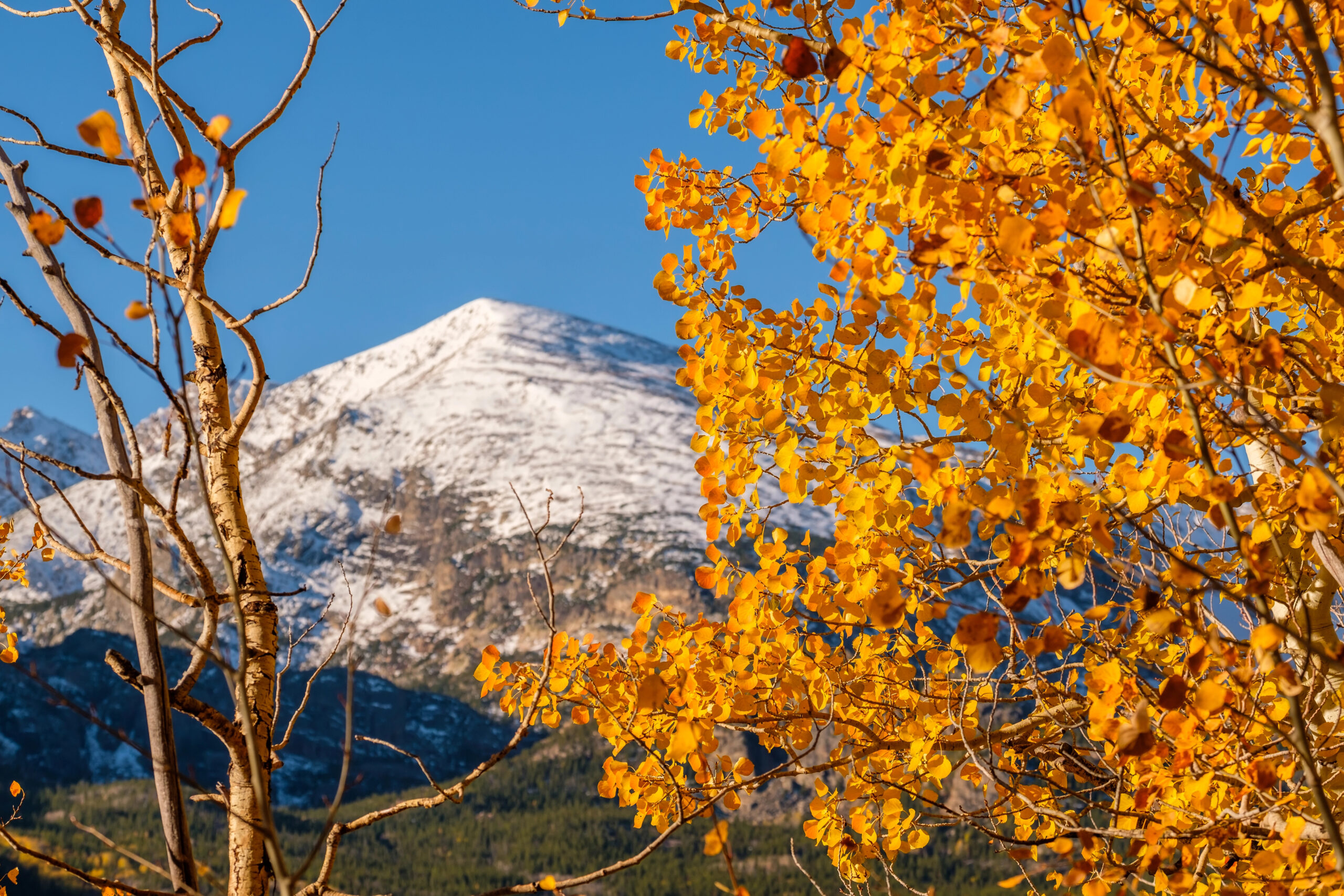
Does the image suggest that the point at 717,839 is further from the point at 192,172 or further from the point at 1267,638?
the point at 192,172

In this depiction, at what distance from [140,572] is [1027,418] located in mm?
2518

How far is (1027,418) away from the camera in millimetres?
2574

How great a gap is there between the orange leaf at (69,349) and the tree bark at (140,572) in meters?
0.32

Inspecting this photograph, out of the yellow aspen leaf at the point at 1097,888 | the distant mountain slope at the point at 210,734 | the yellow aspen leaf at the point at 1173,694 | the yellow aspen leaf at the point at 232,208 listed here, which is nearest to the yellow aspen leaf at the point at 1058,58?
the yellow aspen leaf at the point at 1173,694

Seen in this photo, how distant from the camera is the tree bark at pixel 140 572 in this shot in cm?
241

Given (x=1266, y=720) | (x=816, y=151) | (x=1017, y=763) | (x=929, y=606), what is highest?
(x=816, y=151)

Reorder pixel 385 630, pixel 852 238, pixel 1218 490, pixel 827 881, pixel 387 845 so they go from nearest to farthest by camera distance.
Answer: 1. pixel 1218 490
2. pixel 852 238
3. pixel 827 881
4. pixel 387 845
5. pixel 385 630

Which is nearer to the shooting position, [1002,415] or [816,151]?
[1002,415]

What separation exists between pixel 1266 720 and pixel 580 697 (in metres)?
2.52

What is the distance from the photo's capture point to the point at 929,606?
10.3 feet

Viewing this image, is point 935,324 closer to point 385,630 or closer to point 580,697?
point 580,697

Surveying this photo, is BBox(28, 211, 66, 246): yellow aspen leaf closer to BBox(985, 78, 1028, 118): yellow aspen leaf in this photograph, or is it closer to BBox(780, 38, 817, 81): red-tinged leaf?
BBox(780, 38, 817, 81): red-tinged leaf

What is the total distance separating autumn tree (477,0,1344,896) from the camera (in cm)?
209

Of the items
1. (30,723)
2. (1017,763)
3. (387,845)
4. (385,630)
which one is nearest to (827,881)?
(387,845)
